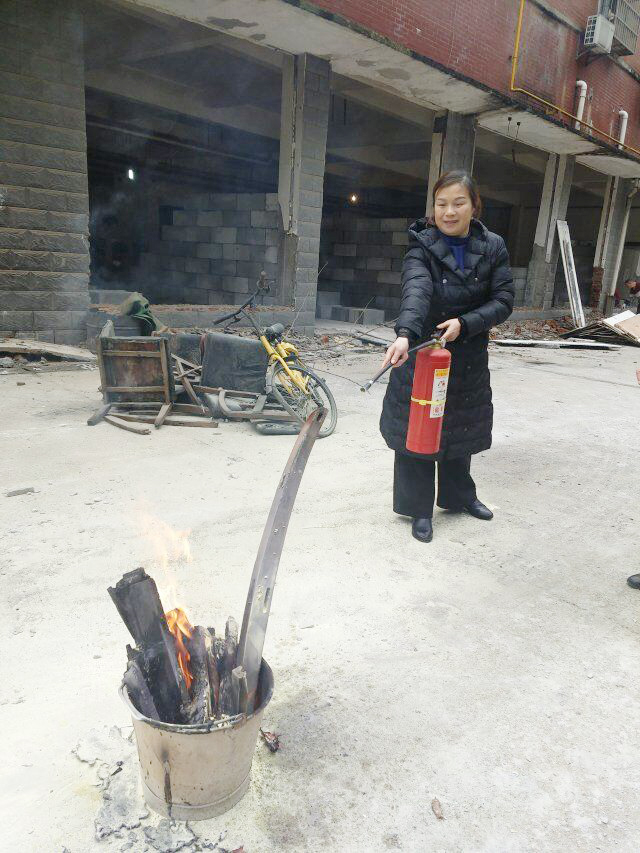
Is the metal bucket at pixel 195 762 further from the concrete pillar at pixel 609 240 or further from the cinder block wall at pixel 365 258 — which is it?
the concrete pillar at pixel 609 240

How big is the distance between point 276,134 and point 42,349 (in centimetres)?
839

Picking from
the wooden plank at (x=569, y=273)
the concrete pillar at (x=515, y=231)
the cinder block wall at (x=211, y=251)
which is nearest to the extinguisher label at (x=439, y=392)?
the cinder block wall at (x=211, y=251)

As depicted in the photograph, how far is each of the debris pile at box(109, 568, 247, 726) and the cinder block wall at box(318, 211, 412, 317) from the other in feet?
39.4

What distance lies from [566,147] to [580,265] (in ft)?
28.4

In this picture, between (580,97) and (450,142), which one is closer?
(450,142)

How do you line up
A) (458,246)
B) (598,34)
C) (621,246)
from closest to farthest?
(458,246)
(598,34)
(621,246)

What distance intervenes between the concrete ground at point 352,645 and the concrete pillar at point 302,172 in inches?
205

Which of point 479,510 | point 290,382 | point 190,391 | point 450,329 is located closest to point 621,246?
point 290,382

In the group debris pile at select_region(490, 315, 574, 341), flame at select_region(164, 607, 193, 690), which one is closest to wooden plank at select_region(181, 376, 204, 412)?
flame at select_region(164, 607, 193, 690)

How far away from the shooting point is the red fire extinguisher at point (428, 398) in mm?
2816

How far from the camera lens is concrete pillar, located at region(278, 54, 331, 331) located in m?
8.64

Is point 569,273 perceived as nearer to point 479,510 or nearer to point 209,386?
point 209,386

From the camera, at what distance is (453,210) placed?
287 centimetres

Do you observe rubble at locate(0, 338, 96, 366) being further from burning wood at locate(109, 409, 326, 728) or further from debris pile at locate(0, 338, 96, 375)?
burning wood at locate(109, 409, 326, 728)
